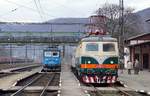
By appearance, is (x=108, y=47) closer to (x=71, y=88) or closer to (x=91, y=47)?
(x=91, y=47)

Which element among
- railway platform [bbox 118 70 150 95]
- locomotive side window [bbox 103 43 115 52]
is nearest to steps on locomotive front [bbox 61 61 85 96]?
locomotive side window [bbox 103 43 115 52]

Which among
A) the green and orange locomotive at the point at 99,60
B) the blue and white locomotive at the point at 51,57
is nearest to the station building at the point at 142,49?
the blue and white locomotive at the point at 51,57

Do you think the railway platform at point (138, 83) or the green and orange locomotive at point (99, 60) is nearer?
the railway platform at point (138, 83)

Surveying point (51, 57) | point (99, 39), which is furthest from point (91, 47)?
point (51, 57)

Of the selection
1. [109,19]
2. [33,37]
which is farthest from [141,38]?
[33,37]

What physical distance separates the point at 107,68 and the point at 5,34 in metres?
69.6

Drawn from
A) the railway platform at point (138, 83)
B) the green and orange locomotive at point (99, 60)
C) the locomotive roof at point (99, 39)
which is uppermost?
the locomotive roof at point (99, 39)

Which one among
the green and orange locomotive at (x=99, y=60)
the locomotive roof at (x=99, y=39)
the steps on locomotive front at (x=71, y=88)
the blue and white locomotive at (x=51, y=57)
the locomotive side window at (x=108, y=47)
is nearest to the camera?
the steps on locomotive front at (x=71, y=88)

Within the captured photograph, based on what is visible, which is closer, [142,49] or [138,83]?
[138,83]

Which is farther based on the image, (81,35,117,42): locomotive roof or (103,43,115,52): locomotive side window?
(81,35,117,42): locomotive roof

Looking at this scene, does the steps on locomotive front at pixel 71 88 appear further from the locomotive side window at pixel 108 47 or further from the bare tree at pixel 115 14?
the bare tree at pixel 115 14

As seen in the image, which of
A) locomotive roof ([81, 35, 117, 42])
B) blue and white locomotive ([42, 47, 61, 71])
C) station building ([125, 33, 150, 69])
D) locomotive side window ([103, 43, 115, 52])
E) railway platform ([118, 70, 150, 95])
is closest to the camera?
railway platform ([118, 70, 150, 95])

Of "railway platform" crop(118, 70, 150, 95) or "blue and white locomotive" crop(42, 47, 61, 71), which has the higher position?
"blue and white locomotive" crop(42, 47, 61, 71)

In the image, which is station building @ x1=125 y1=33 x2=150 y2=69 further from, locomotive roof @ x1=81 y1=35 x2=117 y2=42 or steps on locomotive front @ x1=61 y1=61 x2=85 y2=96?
locomotive roof @ x1=81 y1=35 x2=117 y2=42
